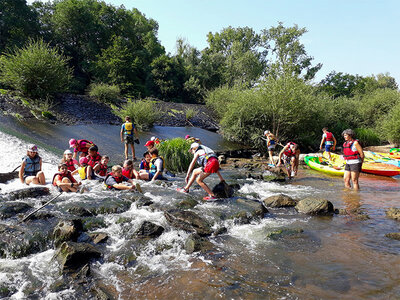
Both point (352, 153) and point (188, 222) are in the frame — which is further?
point (352, 153)

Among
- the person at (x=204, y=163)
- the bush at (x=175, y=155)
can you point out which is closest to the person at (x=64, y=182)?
the person at (x=204, y=163)

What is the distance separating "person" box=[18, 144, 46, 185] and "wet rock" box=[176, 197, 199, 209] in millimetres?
4361

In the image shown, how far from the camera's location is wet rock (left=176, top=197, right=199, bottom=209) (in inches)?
304

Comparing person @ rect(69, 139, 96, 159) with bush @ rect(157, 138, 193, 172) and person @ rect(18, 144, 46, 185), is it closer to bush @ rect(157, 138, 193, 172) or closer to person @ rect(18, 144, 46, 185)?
person @ rect(18, 144, 46, 185)

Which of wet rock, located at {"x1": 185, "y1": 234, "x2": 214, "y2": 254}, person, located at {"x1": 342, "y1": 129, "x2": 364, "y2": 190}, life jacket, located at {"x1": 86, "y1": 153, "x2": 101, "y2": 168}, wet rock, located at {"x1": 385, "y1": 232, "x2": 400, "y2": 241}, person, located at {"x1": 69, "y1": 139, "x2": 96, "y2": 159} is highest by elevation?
person, located at {"x1": 342, "y1": 129, "x2": 364, "y2": 190}

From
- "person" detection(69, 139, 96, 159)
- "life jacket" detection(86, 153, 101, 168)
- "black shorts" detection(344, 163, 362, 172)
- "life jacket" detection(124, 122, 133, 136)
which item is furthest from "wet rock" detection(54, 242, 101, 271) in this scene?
"life jacket" detection(124, 122, 133, 136)

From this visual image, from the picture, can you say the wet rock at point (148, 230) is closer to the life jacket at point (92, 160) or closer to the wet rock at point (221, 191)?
the wet rock at point (221, 191)

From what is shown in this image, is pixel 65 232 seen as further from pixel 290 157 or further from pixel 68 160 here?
pixel 290 157

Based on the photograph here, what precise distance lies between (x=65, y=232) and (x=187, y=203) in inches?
127

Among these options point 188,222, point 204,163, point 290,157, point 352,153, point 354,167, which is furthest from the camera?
point 290,157

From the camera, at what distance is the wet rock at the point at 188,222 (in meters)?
6.21

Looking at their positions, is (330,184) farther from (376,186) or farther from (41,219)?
(41,219)

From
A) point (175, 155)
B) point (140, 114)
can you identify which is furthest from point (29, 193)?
point (140, 114)

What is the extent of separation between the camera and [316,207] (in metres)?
7.63
